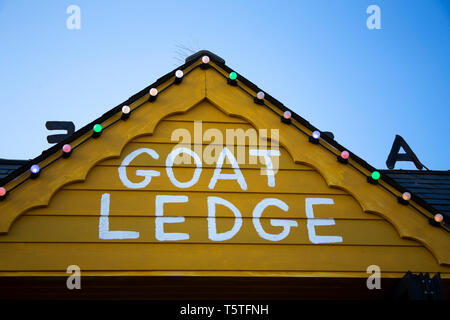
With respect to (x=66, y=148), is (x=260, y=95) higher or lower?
higher

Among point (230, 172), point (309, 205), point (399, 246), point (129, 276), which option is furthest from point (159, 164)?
point (399, 246)

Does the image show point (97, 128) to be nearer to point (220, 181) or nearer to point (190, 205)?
point (190, 205)

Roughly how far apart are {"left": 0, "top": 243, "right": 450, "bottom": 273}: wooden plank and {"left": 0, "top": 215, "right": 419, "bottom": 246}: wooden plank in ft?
0.17

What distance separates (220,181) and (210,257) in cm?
72

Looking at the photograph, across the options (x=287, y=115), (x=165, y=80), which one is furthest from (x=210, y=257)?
(x=165, y=80)

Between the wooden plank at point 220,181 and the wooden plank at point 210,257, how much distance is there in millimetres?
530

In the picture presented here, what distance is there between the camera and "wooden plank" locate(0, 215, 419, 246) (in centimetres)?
391

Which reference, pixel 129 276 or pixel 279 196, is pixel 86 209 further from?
pixel 279 196

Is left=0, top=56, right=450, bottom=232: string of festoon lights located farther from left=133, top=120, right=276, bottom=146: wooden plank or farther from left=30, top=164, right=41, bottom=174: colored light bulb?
left=133, top=120, right=276, bottom=146: wooden plank

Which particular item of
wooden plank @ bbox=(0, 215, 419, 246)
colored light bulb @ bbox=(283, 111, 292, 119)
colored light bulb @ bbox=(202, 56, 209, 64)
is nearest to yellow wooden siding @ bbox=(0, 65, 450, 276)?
wooden plank @ bbox=(0, 215, 419, 246)

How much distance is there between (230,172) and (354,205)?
1166 millimetres

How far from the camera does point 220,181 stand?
4.31 m
